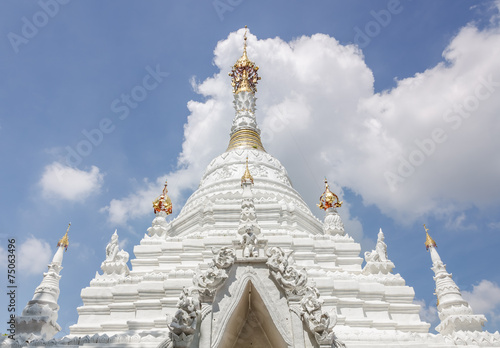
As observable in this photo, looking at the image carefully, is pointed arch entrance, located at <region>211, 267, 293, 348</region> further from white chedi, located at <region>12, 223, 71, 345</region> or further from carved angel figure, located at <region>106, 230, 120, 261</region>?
carved angel figure, located at <region>106, 230, 120, 261</region>

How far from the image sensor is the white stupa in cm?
763

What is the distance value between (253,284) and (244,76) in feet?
95.3

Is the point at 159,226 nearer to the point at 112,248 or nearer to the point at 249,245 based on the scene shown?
the point at 112,248

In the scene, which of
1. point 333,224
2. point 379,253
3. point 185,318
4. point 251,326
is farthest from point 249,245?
point 333,224

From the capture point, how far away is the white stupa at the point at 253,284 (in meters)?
7.63

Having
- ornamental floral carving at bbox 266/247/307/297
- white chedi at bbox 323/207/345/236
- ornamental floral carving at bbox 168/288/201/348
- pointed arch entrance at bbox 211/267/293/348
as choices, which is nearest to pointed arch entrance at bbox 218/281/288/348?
pointed arch entrance at bbox 211/267/293/348

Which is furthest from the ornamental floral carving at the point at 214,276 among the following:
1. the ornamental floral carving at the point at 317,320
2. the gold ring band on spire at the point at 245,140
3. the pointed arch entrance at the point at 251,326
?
the gold ring band on spire at the point at 245,140

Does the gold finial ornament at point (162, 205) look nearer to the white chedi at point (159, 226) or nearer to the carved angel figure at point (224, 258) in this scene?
the white chedi at point (159, 226)

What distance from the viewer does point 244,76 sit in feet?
113

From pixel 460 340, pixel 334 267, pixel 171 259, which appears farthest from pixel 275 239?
pixel 460 340

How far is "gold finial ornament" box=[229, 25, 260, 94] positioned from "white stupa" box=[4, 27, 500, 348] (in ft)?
19.2

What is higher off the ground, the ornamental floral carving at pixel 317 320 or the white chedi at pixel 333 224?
the white chedi at pixel 333 224

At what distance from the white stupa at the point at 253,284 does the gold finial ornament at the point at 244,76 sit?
5855 millimetres

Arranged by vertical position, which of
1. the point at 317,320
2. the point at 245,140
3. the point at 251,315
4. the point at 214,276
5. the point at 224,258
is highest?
the point at 245,140
